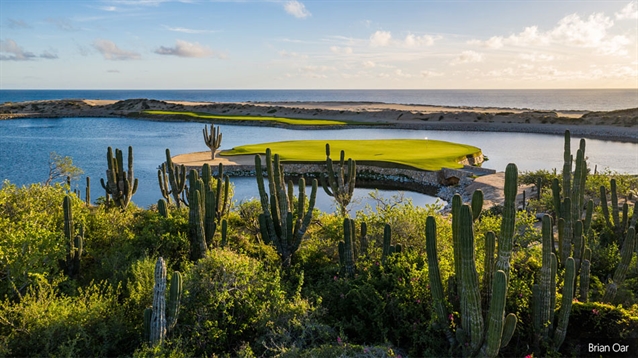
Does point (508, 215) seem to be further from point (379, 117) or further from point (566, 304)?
point (379, 117)

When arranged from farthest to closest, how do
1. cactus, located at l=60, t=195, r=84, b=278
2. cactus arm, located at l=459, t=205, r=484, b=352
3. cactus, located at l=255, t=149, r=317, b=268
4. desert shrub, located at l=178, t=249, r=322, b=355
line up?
cactus, located at l=255, t=149, r=317, b=268, cactus, located at l=60, t=195, r=84, b=278, desert shrub, located at l=178, t=249, r=322, b=355, cactus arm, located at l=459, t=205, r=484, b=352

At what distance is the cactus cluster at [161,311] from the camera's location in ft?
24.2

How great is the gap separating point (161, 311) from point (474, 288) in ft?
16.1

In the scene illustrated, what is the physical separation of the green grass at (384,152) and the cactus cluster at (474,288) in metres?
23.0

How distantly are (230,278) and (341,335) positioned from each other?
2409 mm

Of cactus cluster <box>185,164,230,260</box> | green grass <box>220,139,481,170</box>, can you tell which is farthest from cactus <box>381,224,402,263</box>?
green grass <box>220,139,481,170</box>

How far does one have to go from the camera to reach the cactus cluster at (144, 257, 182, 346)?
738 cm

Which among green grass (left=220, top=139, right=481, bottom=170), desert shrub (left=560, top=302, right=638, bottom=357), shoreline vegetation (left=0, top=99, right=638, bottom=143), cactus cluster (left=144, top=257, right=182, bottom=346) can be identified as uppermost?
shoreline vegetation (left=0, top=99, right=638, bottom=143)

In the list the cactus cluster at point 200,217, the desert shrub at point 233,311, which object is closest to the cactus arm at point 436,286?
the desert shrub at point 233,311

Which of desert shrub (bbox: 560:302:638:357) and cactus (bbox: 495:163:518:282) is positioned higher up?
cactus (bbox: 495:163:518:282)

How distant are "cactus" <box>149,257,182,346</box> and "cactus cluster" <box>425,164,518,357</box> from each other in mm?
4306

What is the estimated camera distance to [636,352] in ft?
26.6

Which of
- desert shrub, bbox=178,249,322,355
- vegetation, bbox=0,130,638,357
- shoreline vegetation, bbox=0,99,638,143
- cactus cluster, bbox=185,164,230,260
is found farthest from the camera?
shoreline vegetation, bbox=0,99,638,143

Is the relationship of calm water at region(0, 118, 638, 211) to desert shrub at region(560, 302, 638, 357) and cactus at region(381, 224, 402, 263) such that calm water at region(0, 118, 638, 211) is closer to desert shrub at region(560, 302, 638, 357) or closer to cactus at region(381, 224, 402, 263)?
cactus at region(381, 224, 402, 263)
